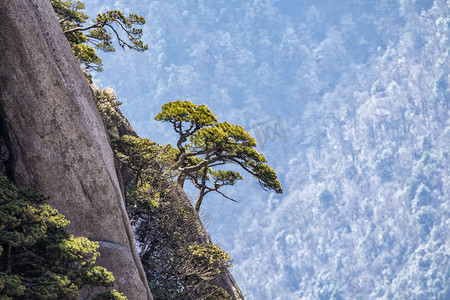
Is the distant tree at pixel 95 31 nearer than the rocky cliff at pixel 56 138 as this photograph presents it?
No

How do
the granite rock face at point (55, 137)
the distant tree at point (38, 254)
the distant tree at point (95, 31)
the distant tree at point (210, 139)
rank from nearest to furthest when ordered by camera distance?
the distant tree at point (38, 254) < the granite rock face at point (55, 137) < the distant tree at point (95, 31) < the distant tree at point (210, 139)

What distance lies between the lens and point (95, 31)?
22.6 metres

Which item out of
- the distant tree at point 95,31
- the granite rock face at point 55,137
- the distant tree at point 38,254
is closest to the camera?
the distant tree at point 38,254

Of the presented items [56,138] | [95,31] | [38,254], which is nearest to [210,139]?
[95,31]

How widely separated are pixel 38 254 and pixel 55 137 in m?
3.73

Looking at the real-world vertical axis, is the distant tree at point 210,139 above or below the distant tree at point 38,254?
above

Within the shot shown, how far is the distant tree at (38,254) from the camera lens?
1166cm

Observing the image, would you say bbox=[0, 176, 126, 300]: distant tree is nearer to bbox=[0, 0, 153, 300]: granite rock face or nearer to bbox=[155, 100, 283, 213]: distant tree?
bbox=[0, 0, 153, 300]: granite rock face

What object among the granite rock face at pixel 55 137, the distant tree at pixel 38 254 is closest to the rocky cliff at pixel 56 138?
the granite rock face at pixel 55 137

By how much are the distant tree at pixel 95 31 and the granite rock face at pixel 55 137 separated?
156 inches

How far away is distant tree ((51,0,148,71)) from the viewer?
21.2 meters

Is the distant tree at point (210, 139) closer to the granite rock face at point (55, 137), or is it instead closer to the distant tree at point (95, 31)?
the distant tree at point (95, 31)

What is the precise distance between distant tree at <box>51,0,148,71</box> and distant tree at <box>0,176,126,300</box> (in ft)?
27.6

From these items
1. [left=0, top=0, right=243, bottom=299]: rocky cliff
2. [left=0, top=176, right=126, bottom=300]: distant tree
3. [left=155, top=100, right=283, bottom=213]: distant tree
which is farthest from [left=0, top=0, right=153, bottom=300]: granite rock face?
[left=155, top=100, right=283, bottom=213]: distant tree
